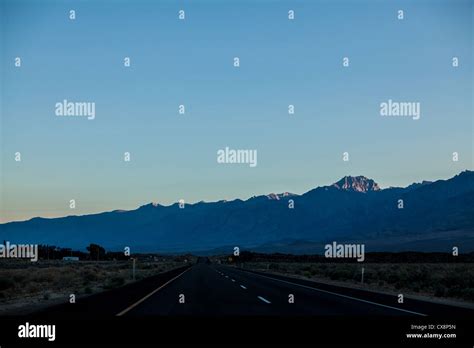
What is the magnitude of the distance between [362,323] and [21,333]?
723 centimetres

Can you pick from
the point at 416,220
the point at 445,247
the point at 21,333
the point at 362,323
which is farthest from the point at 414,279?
the point at 416,220

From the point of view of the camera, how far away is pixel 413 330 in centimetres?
1159

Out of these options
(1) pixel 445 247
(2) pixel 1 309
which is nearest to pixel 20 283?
(2) pixel 1 309

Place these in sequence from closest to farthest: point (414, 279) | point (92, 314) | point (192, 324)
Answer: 1. point (192, 324)
2. point (92, 314)
3. point (414, 279)

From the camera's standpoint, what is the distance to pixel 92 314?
15.3m

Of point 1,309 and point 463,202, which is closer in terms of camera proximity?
point 1,309

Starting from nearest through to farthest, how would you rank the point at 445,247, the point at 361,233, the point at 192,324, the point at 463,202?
the point at 192,324 < the point at 445,247 < the point at 463,202 < the point at 361,233

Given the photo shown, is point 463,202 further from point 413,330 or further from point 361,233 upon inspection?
point 413,330

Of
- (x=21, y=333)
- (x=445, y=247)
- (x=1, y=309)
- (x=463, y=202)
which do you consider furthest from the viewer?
(x=463, y=202)

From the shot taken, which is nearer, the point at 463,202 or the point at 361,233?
the point at 463,202

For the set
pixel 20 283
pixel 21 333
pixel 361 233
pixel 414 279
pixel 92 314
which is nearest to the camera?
pixel 21 333

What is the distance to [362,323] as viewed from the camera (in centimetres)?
1350

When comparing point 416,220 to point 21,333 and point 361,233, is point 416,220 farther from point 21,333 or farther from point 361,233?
point 21,333

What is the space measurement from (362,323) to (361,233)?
7314 inches
